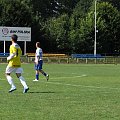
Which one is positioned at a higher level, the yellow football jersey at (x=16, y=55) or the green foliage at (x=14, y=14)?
the green foliage at (x=14, y=14)

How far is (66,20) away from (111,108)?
7233 cm

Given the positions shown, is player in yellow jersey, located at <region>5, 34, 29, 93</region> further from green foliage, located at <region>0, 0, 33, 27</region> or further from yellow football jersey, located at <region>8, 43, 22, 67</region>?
green foliage, located at <region>0, 0, 33, 27</region>

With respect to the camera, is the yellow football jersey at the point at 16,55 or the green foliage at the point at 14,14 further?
the green foliage at the point at 14,14

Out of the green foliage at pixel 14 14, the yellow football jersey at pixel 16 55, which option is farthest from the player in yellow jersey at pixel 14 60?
the green foliage at pixel 14 14

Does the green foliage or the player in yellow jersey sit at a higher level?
the green foliage

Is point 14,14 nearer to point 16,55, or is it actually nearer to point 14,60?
point 14,60

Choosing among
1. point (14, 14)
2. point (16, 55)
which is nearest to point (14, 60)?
point (16, 55)

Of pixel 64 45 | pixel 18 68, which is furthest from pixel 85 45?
pixel 18 68

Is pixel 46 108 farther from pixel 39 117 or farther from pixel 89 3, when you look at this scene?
pixel 89 3

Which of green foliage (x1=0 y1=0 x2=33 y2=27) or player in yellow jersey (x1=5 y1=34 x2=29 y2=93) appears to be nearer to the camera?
player in yellow jersey (x1=5 y1=34 x2=29 y2=93)

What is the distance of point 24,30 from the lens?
68875 mm

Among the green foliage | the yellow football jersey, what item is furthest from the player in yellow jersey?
the green foliage

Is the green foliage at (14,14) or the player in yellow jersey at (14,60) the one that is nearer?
the player in yellow jersey at (14,60)

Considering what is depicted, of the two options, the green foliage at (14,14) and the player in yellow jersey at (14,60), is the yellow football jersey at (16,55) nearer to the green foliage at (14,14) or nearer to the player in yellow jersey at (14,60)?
the player in yellow jersey at (14,60)
